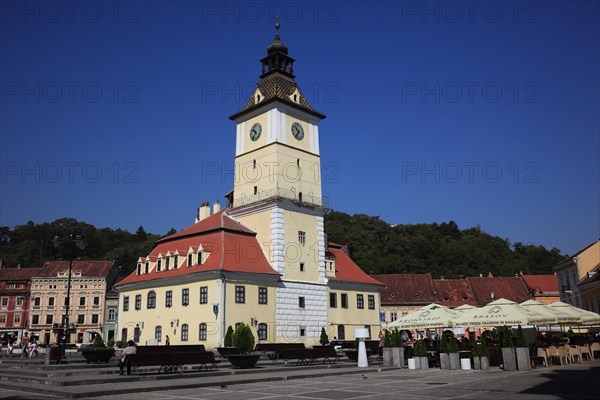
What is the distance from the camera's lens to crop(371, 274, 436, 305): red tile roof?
68.6 metres

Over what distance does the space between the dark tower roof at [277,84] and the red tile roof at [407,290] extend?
31.2m

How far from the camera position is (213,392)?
15.5 metres

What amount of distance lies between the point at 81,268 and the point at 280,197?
47.7 m

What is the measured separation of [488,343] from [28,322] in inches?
2657

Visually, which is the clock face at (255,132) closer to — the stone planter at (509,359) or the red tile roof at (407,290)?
the stone planter at (509,359)

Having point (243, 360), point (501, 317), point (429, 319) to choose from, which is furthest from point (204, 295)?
point (501, 317)

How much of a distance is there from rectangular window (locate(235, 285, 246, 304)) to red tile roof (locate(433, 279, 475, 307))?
3766 cm

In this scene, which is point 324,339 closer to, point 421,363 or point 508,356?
point 421,363

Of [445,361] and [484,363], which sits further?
[445,361]

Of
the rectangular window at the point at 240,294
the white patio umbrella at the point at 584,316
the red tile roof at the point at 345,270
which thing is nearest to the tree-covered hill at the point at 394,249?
the red tile roof at the point at 345,270

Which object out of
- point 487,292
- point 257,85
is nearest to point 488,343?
point 257,85

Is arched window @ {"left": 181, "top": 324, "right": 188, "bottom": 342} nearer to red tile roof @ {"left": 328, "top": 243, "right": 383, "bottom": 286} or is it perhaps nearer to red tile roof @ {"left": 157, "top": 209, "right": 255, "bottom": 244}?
red tile roof @ {"left": 157, "top": 209, "right": 255, "bottom": 244}

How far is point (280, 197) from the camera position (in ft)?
136

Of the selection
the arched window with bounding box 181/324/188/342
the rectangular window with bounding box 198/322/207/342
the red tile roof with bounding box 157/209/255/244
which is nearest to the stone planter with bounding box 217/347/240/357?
the rectangular window with bounding box 198/322/207/342
